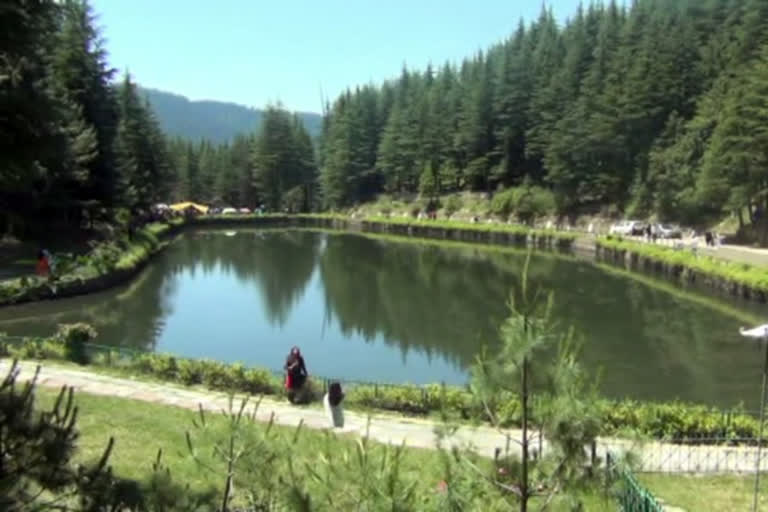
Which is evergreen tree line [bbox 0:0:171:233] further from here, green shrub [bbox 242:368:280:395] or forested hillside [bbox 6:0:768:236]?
green shrub [bbox 242:368:280:395]

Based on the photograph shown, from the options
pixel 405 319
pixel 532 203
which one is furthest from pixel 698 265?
pixel 532 203

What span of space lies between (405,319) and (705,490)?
18687 mm

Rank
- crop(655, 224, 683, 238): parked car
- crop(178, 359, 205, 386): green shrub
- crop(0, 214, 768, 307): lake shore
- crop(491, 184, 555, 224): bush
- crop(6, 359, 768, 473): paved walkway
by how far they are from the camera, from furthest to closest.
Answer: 1. crop(491, 184, 555, 224): bush
2. crop(655, 224, 683, 238): parked car
3. crop(0, 214, 768, 307): lake shore
4. crop(178, 359, 205, 386): green shrub
5. crop(6, 359, 768, 473): paved walkway

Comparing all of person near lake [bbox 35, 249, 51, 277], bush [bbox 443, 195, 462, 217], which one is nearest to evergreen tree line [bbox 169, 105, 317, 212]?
bush [bbox 443, 195, 462, 217]

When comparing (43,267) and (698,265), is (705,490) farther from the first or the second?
(698,265)

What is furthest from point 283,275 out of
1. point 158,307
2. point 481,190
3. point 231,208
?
point 231,208

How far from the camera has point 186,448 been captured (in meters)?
9.98

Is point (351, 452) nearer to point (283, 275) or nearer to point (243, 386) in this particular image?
point (243, 386)

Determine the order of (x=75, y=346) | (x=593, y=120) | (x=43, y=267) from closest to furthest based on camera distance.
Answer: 1. (x=75, y=346)
2. (x=43, y=267)
3. (x=593, y=120)

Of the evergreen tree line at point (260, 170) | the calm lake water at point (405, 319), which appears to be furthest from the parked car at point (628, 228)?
the evergreen tree line at point (260, 170)

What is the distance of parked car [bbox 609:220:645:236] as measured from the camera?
178ft

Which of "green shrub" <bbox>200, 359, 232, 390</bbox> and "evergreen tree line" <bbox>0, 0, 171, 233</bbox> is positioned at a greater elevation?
"evergreen tree line" <bbox>0, 0, 171, 233</bbox>

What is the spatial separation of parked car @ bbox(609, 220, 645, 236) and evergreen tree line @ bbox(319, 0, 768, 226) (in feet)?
7.76

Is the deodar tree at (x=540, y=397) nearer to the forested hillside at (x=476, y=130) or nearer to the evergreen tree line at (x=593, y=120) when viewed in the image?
the forested hillside at (x=476, y=130)
